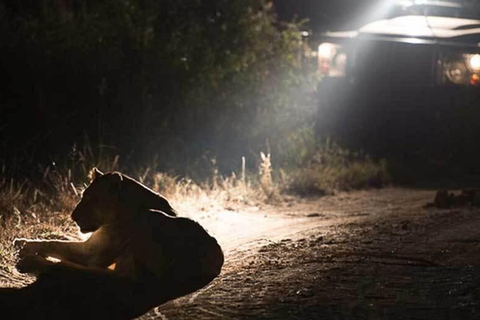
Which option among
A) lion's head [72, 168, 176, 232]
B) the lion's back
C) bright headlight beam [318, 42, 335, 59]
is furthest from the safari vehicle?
the lion's back

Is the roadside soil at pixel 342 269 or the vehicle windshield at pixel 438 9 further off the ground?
the vehicle windshield at pixel 438 9

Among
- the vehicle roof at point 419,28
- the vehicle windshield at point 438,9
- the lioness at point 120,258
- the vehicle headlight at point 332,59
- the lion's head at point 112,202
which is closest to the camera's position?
the lioness at point 120,258

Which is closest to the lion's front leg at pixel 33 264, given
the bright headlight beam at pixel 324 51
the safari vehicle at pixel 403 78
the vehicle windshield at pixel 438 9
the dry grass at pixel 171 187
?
the dry grass at pixel 171 187

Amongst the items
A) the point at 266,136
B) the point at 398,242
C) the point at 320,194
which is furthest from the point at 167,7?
the point at 398,242

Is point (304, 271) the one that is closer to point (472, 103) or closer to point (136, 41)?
point (136, 41)

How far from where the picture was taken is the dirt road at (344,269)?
636 centimetres

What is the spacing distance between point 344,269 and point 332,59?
19.3 metres

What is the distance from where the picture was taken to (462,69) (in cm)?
2500

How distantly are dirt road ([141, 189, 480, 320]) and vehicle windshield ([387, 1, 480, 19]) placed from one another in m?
15.2

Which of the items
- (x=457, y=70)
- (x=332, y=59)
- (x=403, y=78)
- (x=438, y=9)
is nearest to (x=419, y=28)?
(x=403, y=78)

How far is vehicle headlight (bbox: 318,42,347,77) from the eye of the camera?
26.2 metres

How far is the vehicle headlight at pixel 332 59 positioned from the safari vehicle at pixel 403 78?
28 mm

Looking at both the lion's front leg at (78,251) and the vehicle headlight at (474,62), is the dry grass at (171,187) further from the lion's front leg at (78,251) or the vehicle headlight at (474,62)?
the vehicle headlight at (474,62)

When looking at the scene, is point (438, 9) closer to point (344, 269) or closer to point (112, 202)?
point (344, 269)
